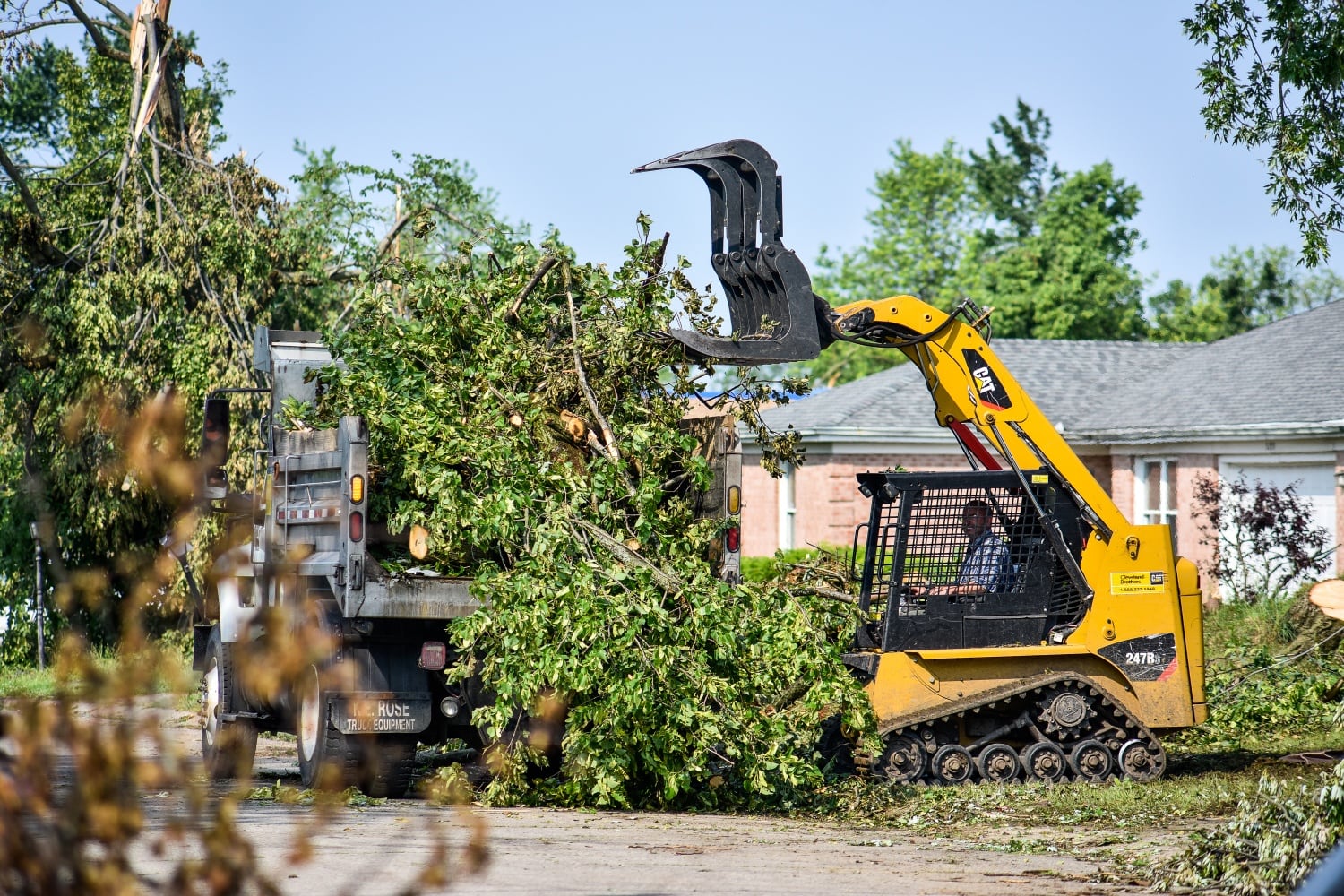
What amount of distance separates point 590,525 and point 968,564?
2968 mm

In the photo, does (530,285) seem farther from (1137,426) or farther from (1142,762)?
(1137,426)

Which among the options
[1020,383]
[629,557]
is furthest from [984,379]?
[1020,383]

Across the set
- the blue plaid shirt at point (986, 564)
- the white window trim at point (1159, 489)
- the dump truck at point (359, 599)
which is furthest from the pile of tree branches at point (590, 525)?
the white window trim at point (1159, 489)

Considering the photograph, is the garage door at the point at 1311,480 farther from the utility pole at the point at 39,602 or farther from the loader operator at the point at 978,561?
the utility pole at the point at 39,602

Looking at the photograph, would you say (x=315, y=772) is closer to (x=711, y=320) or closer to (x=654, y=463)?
(x=654, y=463)

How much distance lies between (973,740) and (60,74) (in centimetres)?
1852

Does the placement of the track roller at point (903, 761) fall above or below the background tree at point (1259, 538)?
below

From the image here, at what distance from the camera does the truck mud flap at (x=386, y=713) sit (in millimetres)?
9055

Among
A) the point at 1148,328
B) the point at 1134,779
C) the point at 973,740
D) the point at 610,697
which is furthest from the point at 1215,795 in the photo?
the point at 1148,328

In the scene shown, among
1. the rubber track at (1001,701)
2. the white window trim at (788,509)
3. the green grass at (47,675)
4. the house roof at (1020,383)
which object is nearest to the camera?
the rubber track at (1001,701)

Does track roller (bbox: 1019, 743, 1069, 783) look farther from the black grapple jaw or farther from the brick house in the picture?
the brick house

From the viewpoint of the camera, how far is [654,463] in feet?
32.3

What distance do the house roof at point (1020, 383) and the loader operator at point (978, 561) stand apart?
1442 centimetres

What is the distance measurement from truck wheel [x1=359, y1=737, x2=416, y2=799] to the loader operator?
3.65 meters
